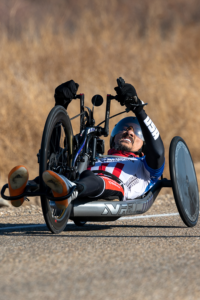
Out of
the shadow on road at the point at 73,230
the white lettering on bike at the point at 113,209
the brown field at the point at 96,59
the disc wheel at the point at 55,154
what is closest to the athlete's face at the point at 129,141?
the shadow on road at the point at 73,230

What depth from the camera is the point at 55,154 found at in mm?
4340

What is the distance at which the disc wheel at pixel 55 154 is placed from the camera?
13.0ft

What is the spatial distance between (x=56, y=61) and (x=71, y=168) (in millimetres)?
11788

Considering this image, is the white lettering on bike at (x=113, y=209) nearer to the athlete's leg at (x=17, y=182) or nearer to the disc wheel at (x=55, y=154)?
the disc wheel at (x=55, y=154)

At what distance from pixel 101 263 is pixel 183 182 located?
1.95 meters

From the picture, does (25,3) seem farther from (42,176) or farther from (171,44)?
(42,176)

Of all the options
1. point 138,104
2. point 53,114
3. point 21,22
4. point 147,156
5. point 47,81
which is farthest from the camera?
point 21,22

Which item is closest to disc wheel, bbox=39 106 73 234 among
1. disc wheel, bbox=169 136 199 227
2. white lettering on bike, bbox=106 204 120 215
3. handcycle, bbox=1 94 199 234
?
handcycle, bbox=1 94 199 234

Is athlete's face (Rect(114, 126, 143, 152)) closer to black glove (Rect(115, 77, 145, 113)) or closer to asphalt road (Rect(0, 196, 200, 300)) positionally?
black glove (Rect(115, 77, 145, 113))

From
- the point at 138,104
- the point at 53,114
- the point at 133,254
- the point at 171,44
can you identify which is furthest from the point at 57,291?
the point at 171,44

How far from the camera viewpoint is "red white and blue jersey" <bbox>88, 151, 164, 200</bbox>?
16.0 ft

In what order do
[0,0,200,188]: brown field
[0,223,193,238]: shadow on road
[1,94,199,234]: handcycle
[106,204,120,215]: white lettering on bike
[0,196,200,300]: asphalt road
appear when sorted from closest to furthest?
[0,196,200,300]: asphalt road → [1,94,199,234]: handcycle → [0,223,193,238]: shadow on road → [106,204,120,215]: white lettering on bike → [0,0,200,188]: brown field

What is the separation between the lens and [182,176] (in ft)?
15.7

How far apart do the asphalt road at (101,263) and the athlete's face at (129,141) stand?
1.05m
